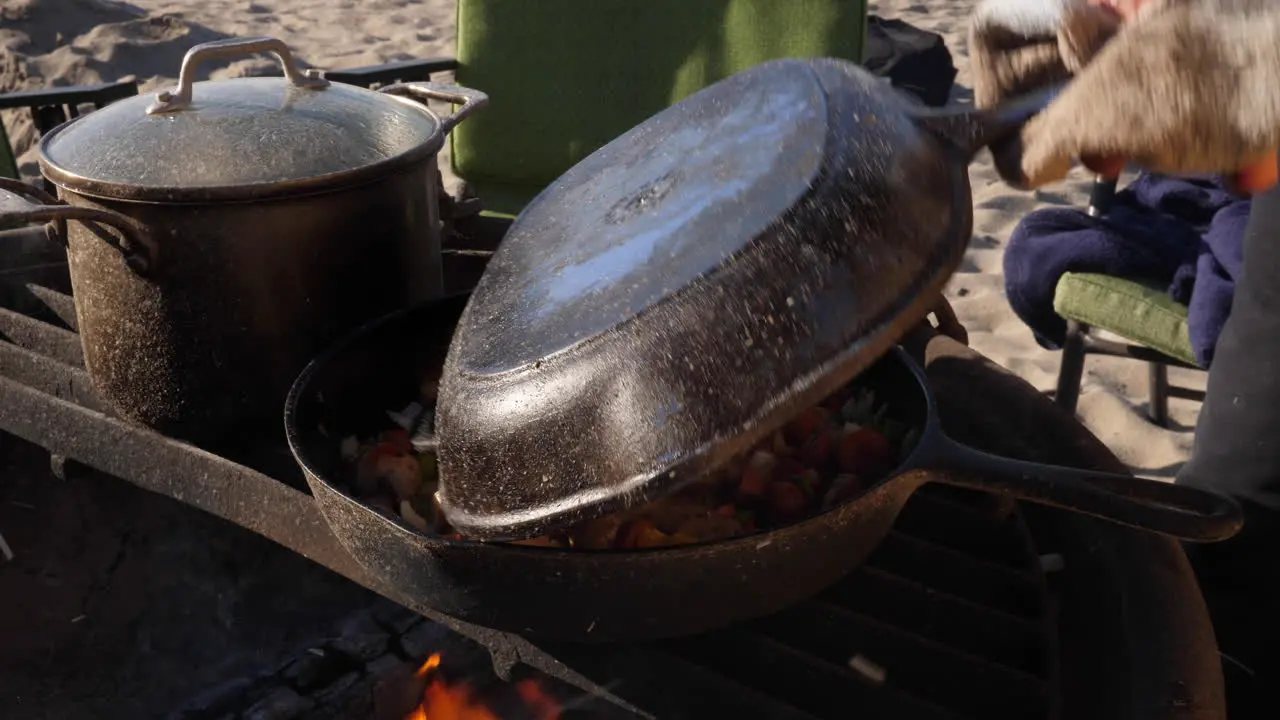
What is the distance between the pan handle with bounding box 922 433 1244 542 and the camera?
3.13 feet

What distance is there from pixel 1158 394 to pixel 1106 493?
230cm

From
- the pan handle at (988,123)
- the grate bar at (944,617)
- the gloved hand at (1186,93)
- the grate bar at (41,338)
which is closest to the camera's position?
the gloved hand at (1186,93)

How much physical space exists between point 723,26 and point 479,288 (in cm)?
192

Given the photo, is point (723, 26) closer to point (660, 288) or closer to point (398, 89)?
point (398, 89)

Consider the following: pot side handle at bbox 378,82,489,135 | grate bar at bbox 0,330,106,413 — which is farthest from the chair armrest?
pot side handle at bbox 378,82,489,135

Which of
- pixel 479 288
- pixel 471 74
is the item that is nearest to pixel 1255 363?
pixel 479 288

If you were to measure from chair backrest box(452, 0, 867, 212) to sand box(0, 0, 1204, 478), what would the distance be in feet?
4.29

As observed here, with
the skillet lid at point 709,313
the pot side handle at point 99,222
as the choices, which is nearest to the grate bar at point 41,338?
the pot side handle at point 99,222

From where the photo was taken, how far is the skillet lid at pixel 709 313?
0.84 m

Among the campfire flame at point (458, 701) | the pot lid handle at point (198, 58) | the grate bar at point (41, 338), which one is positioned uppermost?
the pot lid handle at point (198, 58)

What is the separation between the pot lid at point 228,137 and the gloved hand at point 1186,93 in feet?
2.79

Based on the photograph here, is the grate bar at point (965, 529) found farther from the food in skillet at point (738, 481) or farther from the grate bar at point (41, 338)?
the grate bar at point (41, 338)

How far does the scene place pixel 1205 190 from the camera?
281 centimetres

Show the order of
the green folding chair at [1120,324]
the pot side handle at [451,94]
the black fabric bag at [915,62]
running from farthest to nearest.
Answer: the black fabric bag at [915,62], the green folding chair at [1120,324], the pot side handle at [451,94]
